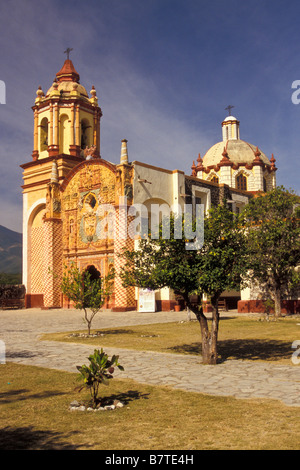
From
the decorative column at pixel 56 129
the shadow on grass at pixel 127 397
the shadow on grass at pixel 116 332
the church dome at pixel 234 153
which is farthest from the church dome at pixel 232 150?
the shadow on grass at pixel 127 397

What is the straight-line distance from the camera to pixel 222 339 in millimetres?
12141

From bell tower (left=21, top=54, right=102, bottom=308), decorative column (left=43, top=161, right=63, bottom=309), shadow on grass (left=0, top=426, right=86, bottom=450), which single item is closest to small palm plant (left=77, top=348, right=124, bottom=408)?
shadow on grass (left=0, top=426, right=86, bottom=450)

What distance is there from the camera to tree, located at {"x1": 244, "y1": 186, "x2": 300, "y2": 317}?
18.5 m

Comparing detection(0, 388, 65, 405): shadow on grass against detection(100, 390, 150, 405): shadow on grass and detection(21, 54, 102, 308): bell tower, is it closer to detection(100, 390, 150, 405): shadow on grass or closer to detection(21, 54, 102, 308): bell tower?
detection(100, 390, 150, 405): shadow on grass

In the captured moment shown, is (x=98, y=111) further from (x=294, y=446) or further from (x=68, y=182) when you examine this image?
(x=294, y=446)

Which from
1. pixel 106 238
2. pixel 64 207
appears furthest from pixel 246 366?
pixel 64 207

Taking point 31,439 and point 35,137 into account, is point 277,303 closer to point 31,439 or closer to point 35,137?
point 31,439

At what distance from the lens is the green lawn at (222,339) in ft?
32.7

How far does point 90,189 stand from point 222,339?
18285 mm

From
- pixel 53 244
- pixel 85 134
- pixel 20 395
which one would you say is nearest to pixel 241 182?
pixel 85 134

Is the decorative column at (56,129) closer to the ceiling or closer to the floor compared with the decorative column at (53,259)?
closer to the ceiling

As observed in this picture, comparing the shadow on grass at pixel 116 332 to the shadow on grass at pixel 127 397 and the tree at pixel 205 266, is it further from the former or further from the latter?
the shadow on grass at pixel 127 397
